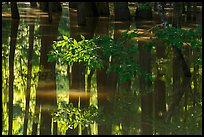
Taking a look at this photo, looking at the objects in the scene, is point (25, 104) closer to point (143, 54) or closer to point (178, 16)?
point (178, 16)

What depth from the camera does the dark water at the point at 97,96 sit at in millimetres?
8625

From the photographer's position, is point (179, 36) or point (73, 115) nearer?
point (73, 115)

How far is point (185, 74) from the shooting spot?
12.6m

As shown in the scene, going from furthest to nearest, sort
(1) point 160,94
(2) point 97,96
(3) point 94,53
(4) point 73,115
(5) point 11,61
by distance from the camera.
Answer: (5) point 11,61
(1) point 160,94
(2) point 97,96
(3) point 94,53
(4) point 73,115

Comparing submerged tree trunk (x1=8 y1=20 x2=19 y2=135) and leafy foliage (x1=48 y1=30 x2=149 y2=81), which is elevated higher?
leafy foliage (x1=48 y1=30 x2=149 y2=81)

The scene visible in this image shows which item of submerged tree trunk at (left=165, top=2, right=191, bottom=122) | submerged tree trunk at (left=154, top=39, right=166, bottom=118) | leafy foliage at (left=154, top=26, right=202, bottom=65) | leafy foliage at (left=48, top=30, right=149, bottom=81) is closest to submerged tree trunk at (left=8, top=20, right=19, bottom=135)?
leafy foliage at (left=48, top=30, right=149, bottom=81)

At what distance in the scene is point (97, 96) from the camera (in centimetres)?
1074

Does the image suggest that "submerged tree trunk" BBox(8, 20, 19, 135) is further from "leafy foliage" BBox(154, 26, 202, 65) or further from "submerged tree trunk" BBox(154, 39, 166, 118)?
"leafy foliage" BBox(154, 26, 202, 65)

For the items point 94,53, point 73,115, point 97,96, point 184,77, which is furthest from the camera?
point 184,77

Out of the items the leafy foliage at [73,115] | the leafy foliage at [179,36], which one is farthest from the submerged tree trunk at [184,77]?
the leafy foliage at [73,115]

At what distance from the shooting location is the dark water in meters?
8.62

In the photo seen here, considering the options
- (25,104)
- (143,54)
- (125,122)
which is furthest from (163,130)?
(143,54)

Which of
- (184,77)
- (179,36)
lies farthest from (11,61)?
(179,36)

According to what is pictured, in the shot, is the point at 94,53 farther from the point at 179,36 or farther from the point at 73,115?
the point at 179,36
